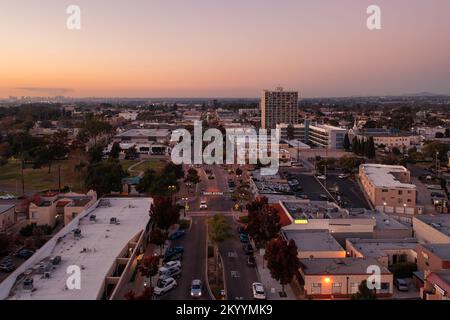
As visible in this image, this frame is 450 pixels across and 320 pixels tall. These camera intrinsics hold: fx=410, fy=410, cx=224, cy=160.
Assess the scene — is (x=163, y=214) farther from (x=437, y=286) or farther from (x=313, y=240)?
(x=437, y=286)

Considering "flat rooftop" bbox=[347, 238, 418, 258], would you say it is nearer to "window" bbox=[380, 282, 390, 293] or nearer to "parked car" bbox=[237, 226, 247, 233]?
"window" bbox=[380, 282, 390, 293]

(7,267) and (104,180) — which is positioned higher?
(104,180)

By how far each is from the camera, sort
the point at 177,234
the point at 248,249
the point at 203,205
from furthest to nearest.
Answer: the point at 203,205
the point at 177,234
the point at 248,249

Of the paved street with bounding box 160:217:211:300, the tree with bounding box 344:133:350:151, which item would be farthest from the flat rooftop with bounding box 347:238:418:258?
the tree with bounding box 344:133:350:151

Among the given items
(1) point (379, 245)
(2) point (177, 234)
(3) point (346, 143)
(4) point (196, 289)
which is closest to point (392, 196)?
(1) point (379, 245)

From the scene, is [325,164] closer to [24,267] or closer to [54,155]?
[54,155]
